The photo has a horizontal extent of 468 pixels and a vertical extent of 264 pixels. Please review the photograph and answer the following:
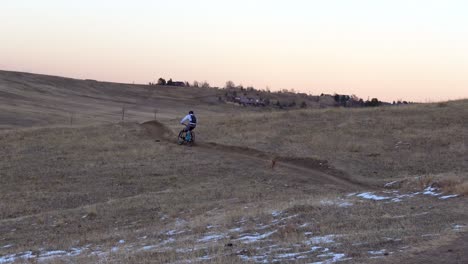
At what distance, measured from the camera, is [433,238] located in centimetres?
1007

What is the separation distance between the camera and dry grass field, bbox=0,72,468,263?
10953 millimetres

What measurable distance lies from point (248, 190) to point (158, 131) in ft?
59.8

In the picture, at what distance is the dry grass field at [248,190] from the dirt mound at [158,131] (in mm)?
72

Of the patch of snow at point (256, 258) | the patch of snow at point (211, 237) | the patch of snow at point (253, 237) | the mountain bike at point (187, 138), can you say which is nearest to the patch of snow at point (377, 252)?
the patch of snow at point (256, 258)

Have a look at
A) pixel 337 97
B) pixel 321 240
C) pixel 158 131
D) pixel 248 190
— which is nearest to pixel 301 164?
pixel 248 190

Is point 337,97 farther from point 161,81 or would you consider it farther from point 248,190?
point 248,190

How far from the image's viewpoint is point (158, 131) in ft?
125

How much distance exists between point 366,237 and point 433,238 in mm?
1135

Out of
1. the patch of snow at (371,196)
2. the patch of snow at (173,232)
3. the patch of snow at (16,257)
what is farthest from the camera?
the patch of snow at (371,196)

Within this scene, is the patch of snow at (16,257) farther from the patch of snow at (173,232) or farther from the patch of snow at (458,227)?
the patch of snow at (458,227)

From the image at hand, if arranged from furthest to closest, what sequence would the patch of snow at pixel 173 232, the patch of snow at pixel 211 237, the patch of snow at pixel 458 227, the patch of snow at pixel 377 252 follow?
the patch of snow at pixel 173 232
the patch of snow at pixel 211 237
the patch of snow at pixel 458 227
the patch of snow at pixel 377 252

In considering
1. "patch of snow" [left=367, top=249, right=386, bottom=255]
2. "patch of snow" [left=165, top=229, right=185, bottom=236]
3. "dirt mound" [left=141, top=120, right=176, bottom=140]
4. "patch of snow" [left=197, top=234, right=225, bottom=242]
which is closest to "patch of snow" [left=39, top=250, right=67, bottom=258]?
"patch of snow" [left=165, top=229, right=185, bottom=236]

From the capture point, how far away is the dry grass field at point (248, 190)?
10953mm

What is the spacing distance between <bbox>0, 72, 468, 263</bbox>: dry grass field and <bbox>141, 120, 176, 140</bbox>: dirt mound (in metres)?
0.07
